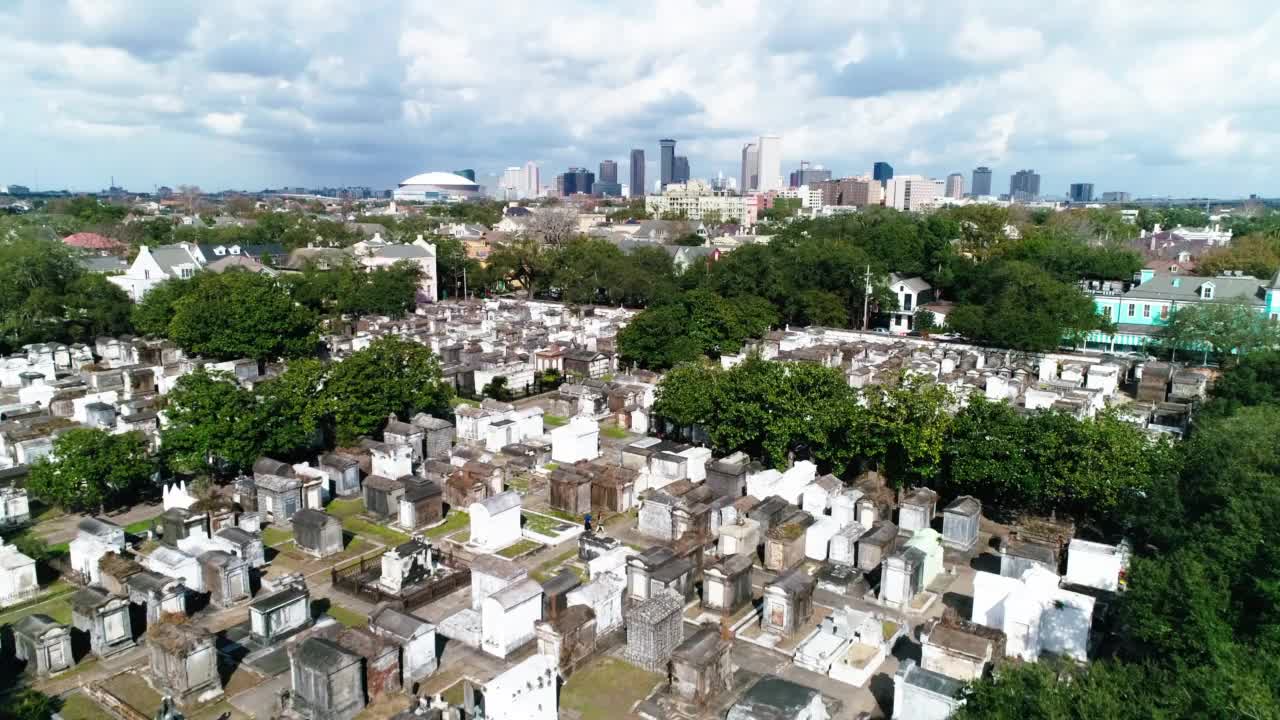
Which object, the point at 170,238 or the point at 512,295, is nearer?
the point at 512,295

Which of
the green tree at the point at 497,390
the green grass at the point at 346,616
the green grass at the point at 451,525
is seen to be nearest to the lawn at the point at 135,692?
the green grass at the point at 346,616

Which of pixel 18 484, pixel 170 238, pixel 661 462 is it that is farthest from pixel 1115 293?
pixel 170 238

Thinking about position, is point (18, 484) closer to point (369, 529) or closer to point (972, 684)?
point (369, 529)

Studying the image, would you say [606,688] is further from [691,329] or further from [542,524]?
[691,329]

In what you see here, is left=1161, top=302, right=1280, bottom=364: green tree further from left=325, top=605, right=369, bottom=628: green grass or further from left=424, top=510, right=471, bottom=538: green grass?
left=325, top=605, right=369, bottom=628: green grass

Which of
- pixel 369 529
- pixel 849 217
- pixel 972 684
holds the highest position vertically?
pixel 849 217

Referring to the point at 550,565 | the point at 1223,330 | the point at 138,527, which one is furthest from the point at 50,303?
the point at 1223,330

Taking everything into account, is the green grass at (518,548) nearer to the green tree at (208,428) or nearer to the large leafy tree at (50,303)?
the green tree at (208,428)

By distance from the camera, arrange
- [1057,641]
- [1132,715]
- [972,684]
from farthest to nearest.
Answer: [1057,641] < [972,684] < [1132,715]
